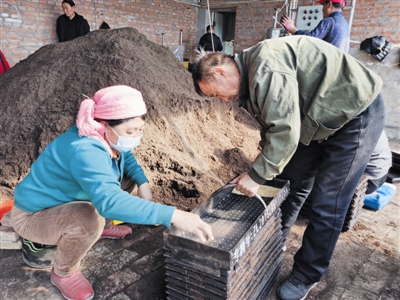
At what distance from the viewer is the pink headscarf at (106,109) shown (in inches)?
67.4

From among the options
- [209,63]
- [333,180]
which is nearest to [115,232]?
[209,63]

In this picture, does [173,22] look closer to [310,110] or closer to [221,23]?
[221,23]

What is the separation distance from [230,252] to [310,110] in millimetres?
892

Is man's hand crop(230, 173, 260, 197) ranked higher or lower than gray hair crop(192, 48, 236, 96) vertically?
lower

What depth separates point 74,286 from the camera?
6.38ft

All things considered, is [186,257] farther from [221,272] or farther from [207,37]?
[207,37]

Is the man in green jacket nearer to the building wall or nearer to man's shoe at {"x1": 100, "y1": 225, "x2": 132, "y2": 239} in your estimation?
man's shoe at {"x1": 100, "y1": 225, "x2": 132, "y2": 239}

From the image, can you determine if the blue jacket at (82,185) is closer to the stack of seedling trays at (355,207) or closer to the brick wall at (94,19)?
the stack of seedling trays at (355,207)

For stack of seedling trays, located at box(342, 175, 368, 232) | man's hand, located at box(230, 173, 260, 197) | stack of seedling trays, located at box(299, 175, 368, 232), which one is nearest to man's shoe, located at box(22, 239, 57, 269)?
man's hand, located at box(230, 173, 260, 197)

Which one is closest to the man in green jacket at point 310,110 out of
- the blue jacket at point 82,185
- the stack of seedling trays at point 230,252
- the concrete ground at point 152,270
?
the stack of seedling trays at point 230,252

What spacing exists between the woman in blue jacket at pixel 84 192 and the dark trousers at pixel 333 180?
0.81 metres

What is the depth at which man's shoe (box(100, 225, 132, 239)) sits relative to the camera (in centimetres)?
253

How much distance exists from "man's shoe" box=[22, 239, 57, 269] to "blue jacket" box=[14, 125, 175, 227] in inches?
12.4

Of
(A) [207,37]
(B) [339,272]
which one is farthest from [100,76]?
(A) [207,37]
